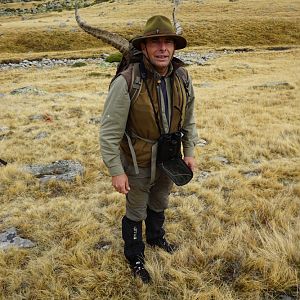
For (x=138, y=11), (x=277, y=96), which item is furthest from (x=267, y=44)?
(x=277, y=96)

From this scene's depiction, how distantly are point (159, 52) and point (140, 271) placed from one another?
6.89 ft

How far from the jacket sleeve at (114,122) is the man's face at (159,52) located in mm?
323

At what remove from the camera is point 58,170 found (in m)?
7.19

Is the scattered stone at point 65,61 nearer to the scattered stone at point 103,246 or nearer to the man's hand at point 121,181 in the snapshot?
the scattered stone at point 103,246

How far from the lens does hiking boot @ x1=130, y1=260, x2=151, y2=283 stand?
3.47m

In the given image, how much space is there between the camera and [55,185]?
6.36 meters

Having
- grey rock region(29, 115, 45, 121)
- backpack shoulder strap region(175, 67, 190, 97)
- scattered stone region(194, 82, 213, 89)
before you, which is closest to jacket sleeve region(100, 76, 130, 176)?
backpack shoulder strap region(175, 67, 190, 97)

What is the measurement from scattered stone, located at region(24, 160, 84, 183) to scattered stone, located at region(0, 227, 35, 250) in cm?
204

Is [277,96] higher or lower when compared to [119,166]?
lower

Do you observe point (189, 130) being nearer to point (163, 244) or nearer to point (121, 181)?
point (121, 181)

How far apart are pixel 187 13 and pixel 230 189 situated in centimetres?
5965

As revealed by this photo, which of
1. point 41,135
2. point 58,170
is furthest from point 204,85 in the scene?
point 58,170

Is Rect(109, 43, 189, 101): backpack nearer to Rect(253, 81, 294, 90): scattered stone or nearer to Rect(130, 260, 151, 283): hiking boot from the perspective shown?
Rect(130, 260, 151, 283): hiking boot

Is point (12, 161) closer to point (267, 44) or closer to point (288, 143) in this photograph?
point (288, 143)
